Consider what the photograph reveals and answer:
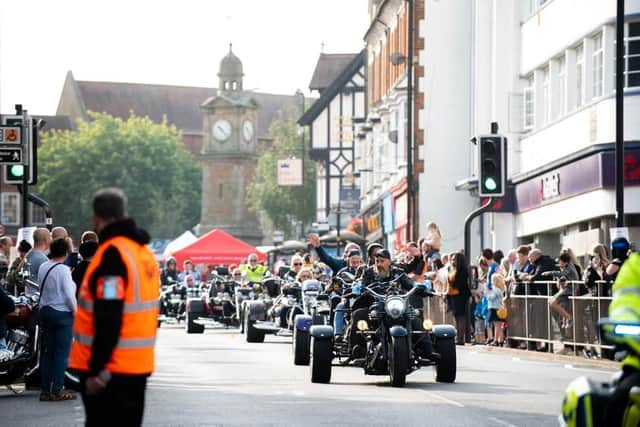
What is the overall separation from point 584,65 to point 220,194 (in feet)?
367

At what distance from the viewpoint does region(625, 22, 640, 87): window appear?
1326 inches

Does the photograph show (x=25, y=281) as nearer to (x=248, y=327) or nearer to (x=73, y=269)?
(x=73, y=269)

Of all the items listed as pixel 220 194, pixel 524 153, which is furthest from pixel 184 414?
pixel 220 194

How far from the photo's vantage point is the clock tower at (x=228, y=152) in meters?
148

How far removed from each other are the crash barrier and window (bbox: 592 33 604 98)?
25.6 feet

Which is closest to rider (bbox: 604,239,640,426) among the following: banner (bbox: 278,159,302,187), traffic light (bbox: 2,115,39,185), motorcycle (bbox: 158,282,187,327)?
traffic light (bbox: 2,115,39,185)

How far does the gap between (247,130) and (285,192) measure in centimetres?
3664

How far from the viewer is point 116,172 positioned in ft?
418

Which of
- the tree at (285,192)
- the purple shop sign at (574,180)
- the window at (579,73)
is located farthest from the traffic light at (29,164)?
the tree at (285,192)

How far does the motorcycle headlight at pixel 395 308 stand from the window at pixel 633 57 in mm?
16721

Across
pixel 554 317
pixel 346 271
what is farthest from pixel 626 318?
pixel 554 317

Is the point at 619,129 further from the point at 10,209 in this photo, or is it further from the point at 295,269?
the point at 10,209

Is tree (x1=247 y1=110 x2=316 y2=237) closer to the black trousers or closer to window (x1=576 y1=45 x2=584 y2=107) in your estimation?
window (x1=576 y1=45 x2=584 y2=107)

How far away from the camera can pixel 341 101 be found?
89.5 metres
